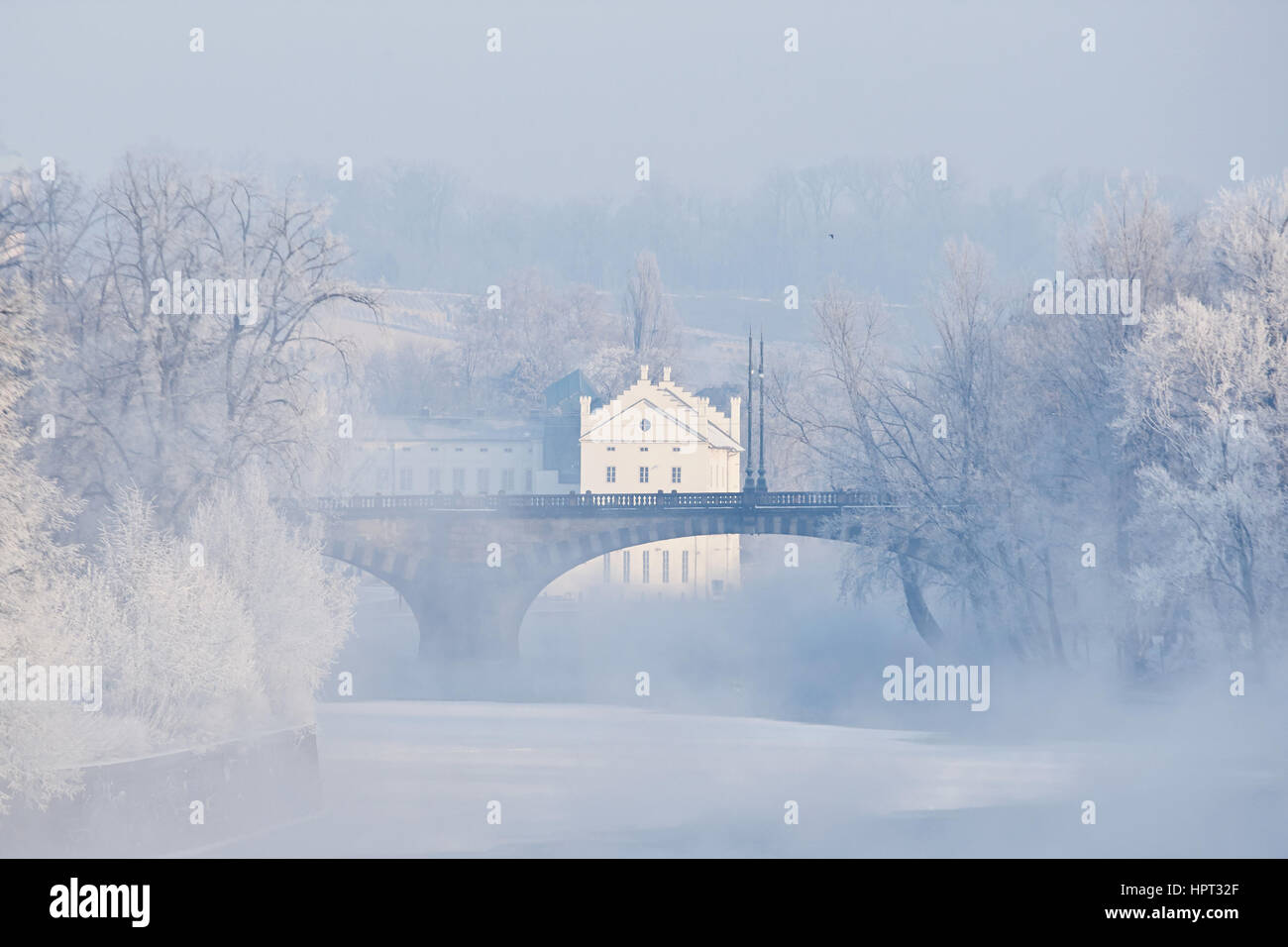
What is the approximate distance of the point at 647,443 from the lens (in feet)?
252

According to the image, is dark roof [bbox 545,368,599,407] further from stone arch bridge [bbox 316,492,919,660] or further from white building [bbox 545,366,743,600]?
stone arch bridge [bbox 316,492,919,660]

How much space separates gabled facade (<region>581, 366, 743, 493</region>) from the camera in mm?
76250

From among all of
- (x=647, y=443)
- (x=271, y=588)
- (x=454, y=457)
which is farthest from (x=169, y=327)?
(x=454, y=457)

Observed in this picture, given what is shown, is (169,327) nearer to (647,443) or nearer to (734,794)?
(734,794)

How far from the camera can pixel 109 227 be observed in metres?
35.4

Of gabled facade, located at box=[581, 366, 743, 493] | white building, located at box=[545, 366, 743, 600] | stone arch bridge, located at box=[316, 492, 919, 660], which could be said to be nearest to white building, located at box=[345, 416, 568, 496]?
gabled facade, located at box=[581, 366, 743, 493]

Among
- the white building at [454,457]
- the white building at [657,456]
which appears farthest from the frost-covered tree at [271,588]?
the white building at [454,457]

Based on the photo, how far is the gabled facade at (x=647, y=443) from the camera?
→ 76250mm

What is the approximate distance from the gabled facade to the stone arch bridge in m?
25.8

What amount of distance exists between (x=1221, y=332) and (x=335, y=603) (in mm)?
20381

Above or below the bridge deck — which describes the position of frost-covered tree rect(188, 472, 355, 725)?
below

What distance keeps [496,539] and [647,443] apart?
28158 mm
